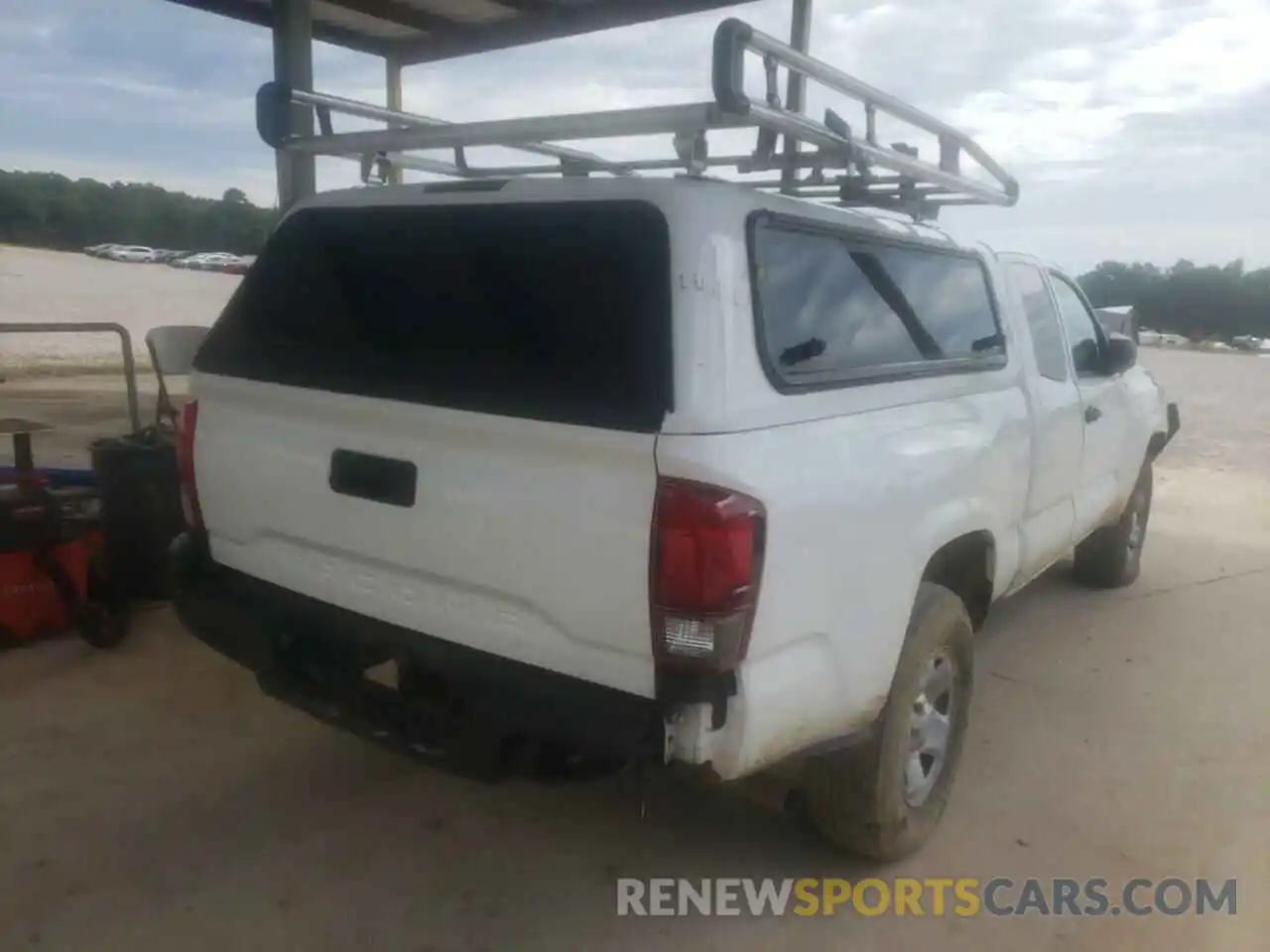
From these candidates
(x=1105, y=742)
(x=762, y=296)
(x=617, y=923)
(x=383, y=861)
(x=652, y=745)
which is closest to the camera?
(x=652, y=745)

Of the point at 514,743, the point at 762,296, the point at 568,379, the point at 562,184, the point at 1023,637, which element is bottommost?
the point at 1023,637

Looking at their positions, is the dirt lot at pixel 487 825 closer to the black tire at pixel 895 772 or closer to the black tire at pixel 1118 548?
the black tire at pixel 895 772

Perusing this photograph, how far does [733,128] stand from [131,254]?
4520cm

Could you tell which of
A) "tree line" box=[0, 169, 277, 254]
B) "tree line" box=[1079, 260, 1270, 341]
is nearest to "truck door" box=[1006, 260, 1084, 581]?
"tree line" box=[0, 169, 277, 254]

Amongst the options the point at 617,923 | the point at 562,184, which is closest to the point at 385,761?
the point at 617,923

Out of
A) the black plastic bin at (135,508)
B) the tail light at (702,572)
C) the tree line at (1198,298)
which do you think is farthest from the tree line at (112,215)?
the tree line at (1198,298)

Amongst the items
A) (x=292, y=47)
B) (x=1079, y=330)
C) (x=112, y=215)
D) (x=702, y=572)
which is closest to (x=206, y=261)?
(x=112, y=215)

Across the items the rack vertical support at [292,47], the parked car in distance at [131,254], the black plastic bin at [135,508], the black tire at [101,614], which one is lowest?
the black tire at [101,614]

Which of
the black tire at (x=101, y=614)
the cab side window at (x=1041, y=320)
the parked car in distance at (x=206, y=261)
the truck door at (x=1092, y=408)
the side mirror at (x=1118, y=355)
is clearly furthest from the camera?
the parked car in distance at (x=206, y=261)

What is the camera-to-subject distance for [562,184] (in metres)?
2.58

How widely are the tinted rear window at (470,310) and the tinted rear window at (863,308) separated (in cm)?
33

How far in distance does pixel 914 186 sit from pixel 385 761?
2.86m

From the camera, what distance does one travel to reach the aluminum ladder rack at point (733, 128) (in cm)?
253

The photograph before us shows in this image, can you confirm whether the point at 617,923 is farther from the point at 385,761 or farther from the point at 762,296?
the point at 762,296
